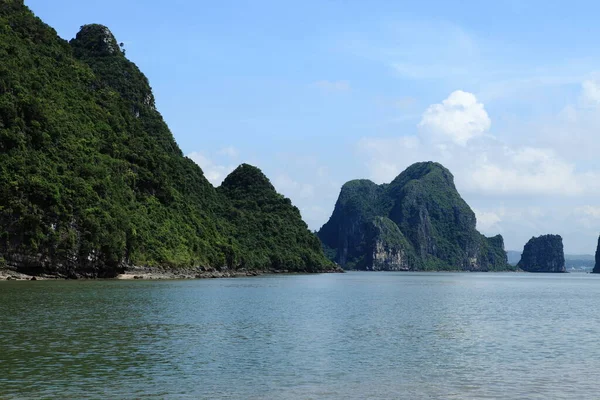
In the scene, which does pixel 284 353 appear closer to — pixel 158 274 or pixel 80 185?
pixel 80 185

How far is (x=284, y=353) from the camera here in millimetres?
35562

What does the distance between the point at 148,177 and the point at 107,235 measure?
136 feet

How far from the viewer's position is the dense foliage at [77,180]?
107m

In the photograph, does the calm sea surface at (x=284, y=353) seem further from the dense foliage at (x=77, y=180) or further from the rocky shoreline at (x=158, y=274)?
the dense foliage at (x=77, y=180)

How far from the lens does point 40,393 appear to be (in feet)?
79.6

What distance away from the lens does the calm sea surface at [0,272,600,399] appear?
26.2 meters

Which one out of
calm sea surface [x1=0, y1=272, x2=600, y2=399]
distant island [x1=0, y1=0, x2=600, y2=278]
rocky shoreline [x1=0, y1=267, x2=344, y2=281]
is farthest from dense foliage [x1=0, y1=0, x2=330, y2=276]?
calm sea surface [x1=0, y1=272, x2=600, y2=399]

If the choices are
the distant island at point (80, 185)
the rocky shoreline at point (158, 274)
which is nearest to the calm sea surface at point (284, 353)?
the rocky shoreline at point (158, 274)

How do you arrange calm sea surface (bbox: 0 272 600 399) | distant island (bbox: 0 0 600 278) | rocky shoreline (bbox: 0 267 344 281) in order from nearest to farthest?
calm sea surface (bbox: 0 272 600 399) → rocky shoreline (bbox: 0 267 344 281) → distant island (bbox: 0 0 600 278)

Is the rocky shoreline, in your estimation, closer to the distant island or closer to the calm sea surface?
the distant island

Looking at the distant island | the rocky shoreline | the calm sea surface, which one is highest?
the distant island

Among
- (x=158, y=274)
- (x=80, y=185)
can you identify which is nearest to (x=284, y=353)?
(x=80, y=185)

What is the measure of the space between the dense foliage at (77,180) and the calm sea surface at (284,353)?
153 ft

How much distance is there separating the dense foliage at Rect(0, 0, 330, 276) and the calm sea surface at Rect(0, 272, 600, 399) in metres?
46.8
